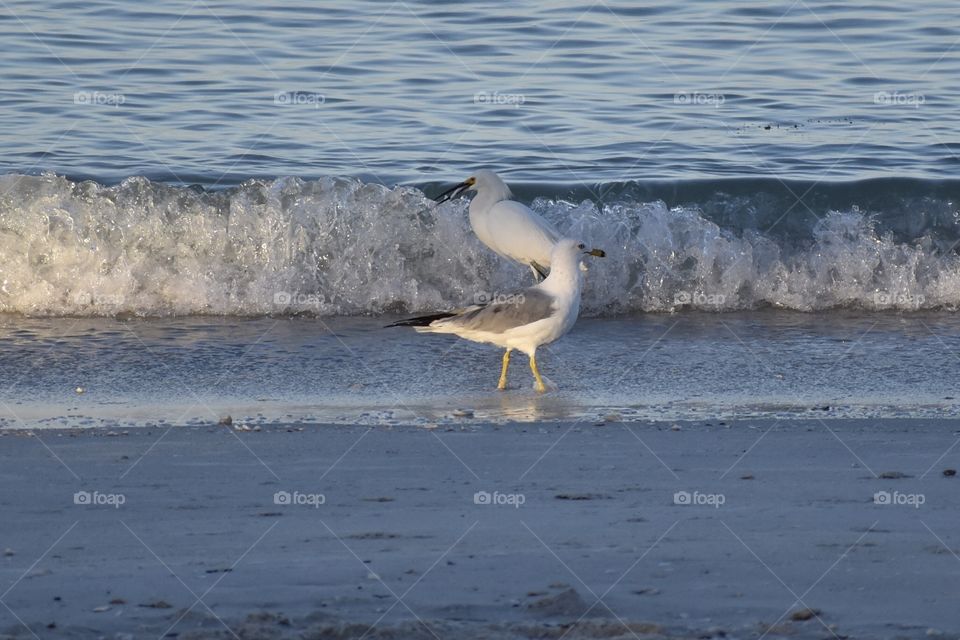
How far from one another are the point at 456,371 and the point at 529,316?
602 mm

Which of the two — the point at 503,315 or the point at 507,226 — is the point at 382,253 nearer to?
the point at 507,226

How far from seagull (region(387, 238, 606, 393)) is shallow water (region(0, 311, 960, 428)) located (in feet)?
0.82

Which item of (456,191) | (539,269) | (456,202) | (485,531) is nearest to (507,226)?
(539,269)

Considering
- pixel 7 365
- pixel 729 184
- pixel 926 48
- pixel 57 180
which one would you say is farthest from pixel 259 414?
pixel 926 48

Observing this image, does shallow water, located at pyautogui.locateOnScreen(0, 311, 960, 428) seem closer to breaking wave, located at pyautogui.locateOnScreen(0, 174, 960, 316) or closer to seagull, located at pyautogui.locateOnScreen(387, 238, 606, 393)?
seagull, located at pyautogui.locateOnScreen(387, 238, 606, 393)

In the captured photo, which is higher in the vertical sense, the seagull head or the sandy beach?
the seagull head

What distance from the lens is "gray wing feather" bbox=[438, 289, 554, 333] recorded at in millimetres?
7414

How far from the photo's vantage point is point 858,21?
16328mm

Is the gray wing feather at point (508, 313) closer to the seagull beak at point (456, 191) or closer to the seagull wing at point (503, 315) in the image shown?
the seagull wing at point (503, 315)

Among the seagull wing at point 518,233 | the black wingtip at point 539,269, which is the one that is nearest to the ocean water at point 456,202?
the black wingtip at point 539,269

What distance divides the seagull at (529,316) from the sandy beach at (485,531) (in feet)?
4.52

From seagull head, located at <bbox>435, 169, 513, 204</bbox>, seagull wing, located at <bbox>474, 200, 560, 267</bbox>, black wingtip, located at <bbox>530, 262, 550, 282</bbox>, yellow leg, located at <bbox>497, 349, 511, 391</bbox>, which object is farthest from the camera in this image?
seagull head, located at <bbox>435, 169, 513, 204</bbox>

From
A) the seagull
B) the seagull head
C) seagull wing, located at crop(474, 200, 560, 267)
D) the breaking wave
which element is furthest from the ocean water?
the seagull head

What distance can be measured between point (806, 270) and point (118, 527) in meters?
6.75
